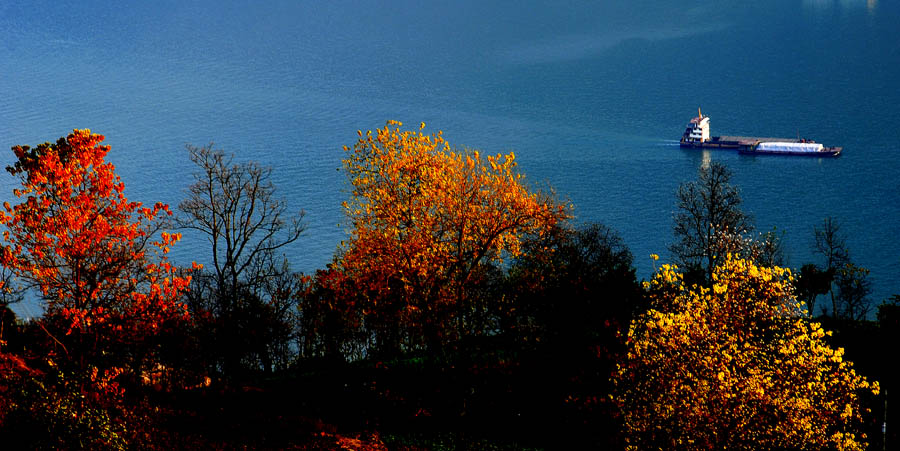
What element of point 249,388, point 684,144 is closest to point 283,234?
point 684,144

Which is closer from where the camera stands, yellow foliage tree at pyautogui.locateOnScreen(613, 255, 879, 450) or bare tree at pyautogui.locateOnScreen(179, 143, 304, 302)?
yellow foliage tree at pyautogui.locateOnScreen(613, 255, 879, 450)

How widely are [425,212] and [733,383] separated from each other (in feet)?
57.8

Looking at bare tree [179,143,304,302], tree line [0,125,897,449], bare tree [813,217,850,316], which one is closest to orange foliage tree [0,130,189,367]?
tree line [0,125,897,449]

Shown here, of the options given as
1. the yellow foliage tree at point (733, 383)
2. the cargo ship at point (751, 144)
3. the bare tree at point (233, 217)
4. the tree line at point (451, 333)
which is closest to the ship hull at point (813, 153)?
the cargo ship at point (751, 144)

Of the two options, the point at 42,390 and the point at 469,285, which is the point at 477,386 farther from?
A: the point at 42,390

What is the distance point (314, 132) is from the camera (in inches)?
7121

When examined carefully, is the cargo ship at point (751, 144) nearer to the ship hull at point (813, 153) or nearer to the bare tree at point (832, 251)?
the ship hull at point (813, 153)

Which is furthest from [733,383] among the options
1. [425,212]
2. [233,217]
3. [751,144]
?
[751,144]

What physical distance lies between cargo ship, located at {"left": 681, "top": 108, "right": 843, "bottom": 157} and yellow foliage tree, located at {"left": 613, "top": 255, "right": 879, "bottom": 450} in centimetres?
14847

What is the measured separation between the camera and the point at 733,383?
31.3 metres

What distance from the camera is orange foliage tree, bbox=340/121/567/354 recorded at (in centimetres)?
4291

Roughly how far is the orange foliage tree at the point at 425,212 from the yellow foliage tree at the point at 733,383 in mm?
11044

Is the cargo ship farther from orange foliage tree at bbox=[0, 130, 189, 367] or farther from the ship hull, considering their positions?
orange foliage tree at bbox=[0, 130, 189, 367]

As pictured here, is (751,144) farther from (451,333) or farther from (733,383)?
(733,383)
